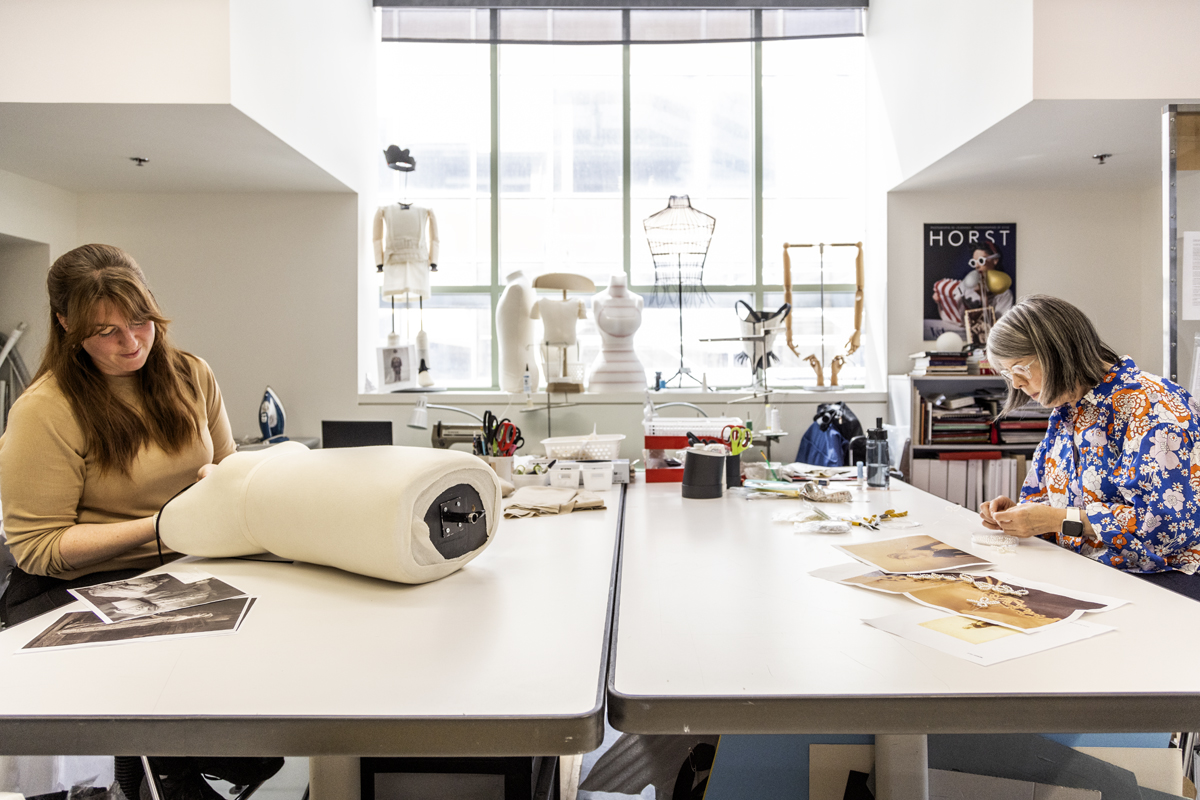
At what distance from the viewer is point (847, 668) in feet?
3.07

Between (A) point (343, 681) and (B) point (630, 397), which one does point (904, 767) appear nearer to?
(A) point (343, 681)

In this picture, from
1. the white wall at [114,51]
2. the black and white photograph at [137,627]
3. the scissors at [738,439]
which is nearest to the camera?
the black and white photograph at [137,627]

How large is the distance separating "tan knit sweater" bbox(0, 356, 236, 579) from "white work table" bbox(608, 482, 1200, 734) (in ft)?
3.56

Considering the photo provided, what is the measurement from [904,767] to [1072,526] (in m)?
0.86

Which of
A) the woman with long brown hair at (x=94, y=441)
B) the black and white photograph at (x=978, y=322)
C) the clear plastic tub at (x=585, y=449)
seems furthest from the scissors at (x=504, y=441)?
the black and white photograph at (x=978, y=322)

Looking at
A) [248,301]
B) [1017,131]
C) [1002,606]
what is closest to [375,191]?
[248,301]

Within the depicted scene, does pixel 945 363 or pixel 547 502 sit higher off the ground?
pixel 945 363

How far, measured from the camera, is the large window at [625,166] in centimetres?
512

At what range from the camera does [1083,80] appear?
123 inches

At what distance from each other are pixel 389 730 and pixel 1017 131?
3.90 metres

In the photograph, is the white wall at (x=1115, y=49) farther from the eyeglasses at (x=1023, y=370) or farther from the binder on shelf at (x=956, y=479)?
the binder on shelf at (x=956, y=479)

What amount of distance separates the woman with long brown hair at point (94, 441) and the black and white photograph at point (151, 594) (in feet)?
0.89

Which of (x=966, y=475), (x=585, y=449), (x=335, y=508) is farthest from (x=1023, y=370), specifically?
(x=966, y=475)

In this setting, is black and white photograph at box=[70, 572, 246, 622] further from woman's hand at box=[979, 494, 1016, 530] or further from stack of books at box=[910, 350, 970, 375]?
stack of books at box=[910, 350, 970, 375]
